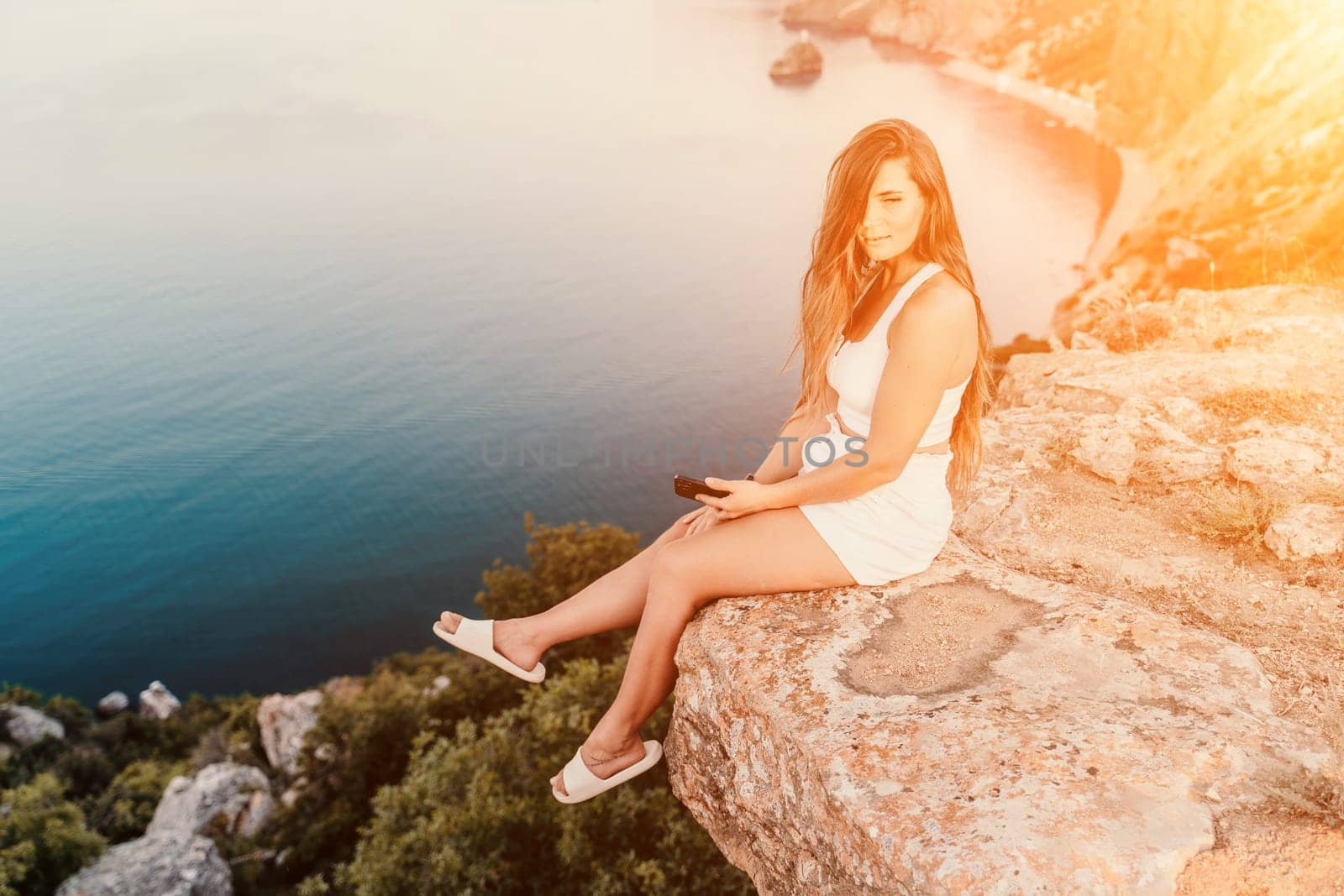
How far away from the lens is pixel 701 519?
4047 mm

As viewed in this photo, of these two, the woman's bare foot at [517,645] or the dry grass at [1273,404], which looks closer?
the woman's bare foot at [517,645]

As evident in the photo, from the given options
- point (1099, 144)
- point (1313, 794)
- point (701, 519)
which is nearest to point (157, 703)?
point (701, 519)

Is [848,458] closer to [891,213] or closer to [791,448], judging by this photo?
[791,448]

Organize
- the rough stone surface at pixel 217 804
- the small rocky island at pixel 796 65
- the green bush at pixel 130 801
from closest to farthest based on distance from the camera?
the rough stone surface at pixel 217 804 < the green bush at pixel 130 801 < the small rocky island at pixel 796 65

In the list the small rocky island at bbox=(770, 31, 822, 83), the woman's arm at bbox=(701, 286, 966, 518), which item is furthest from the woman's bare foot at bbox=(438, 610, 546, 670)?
the small rocky island at bbox=(770, 31, 822, 83)

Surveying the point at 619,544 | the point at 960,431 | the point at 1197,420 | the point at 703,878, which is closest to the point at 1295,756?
the point at 960,431

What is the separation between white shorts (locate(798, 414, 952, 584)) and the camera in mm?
3625

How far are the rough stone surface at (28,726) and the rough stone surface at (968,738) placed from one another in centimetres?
3736

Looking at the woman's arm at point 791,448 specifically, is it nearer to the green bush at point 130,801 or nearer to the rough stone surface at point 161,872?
the rough stone surface at point 161,872

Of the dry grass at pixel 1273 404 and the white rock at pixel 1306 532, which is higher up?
the dry grass at pixel 1273 404

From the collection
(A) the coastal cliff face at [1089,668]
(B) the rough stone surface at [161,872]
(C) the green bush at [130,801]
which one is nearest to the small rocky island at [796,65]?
(C) the green bush at [130,801]

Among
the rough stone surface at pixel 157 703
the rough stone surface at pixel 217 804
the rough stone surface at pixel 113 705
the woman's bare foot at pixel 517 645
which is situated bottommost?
the rough stone surface at pixel 113 705

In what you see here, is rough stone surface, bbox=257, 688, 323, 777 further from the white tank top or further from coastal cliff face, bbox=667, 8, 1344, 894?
the white tank top

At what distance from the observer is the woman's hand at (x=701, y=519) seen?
395 cm
